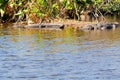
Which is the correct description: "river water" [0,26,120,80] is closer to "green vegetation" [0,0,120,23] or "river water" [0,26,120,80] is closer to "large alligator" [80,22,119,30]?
"large alligator" [80,22,119,30]

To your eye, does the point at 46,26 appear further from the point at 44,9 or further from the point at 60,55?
the point at 60,55

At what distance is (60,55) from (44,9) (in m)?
16.6

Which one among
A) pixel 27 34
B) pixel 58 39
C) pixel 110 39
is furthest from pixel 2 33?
pixel 110 39

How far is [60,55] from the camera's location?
20906 mm

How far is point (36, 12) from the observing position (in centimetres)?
3675

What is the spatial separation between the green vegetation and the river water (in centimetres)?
677

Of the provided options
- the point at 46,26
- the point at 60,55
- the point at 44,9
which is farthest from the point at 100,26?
the point at 60,55

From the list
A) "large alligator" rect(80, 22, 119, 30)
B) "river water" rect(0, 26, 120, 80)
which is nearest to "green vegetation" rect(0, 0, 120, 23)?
"large alligator" rect(80, 22, 119, 30)

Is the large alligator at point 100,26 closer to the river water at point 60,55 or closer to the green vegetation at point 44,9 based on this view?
the river water at point 60,55

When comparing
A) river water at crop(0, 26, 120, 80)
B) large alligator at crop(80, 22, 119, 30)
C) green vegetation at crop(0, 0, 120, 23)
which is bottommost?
large alligator at crop(80, 22, 119, 30)

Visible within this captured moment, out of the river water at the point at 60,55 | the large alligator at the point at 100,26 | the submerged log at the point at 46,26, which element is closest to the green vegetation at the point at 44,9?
the submerged log at the point at 46,26

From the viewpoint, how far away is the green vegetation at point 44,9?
121 ft

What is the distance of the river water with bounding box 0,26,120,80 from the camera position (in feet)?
55.5

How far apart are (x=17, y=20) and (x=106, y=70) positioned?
21.7 meters
